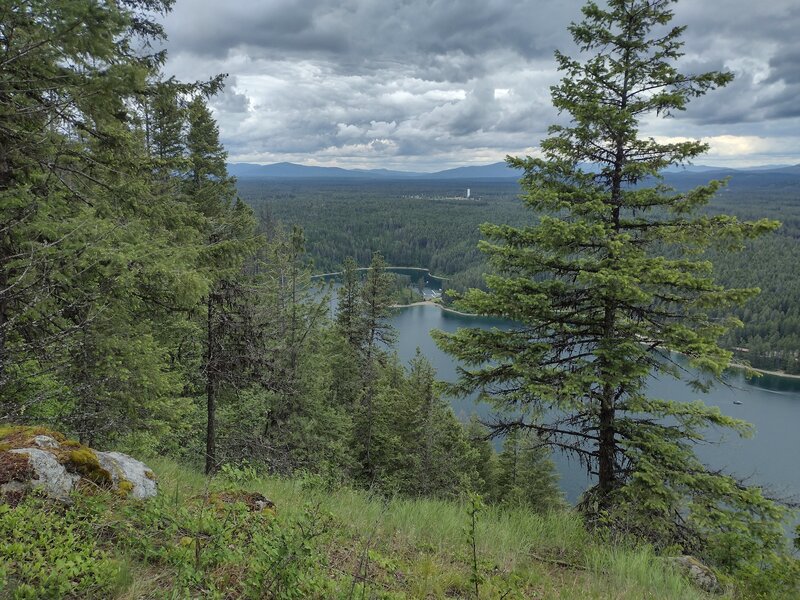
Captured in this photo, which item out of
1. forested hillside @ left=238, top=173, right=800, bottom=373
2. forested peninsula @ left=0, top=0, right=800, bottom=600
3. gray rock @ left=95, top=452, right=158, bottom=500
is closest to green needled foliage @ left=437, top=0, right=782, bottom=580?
forested peninsula @ left=0, top=0, right=800, bottom=600

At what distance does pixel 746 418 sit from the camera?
159 feet

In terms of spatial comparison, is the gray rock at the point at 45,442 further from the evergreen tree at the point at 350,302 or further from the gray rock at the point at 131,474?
the evergreen tree at the point at 350,302

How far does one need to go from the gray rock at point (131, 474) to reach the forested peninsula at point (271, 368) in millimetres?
33

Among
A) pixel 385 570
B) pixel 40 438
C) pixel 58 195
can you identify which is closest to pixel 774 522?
pixel 385 570

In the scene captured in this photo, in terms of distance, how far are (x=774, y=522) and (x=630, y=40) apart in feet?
23.6

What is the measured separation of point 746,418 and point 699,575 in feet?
184

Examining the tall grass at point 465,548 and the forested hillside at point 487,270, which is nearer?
the tall grass at point 465,548

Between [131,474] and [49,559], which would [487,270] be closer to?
[131,474]

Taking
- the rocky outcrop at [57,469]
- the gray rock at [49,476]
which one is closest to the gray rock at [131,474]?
the rocky outcrop at [57,469]

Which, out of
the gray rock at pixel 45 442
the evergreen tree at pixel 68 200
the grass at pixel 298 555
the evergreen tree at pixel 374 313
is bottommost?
the evergreen tree at pixel 374 313

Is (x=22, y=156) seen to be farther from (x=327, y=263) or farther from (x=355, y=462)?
(x=327, y=263)

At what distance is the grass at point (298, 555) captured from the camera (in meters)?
2.61

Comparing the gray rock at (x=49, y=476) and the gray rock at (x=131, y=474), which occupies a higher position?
the gray rock at (x=49, y=476)

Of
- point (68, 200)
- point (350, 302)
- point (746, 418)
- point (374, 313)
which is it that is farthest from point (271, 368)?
point (746, 418)
